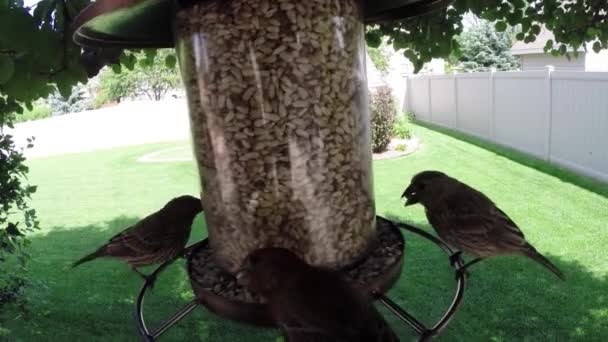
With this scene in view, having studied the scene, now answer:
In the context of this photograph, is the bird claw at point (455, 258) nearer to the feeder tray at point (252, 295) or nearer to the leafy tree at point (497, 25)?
the feeder tray at point (252, 295)

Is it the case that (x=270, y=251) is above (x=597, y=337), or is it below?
above

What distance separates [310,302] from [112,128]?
67.4 ft

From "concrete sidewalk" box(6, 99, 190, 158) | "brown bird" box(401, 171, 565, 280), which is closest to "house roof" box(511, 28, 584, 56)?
"concrete sidewalk" box(6, 99, 190, 158)

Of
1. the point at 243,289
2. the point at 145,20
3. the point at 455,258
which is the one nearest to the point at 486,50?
the point at 455,258

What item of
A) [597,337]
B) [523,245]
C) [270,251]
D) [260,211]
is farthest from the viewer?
[597,337]

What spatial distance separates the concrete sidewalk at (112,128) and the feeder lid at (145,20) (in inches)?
730

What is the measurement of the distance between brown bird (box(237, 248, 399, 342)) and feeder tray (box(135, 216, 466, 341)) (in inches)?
2.5

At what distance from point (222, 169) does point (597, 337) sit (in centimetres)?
417

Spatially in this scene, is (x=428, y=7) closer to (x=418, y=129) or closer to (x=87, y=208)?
(x=87, y=208)

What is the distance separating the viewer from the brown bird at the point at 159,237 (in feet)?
7.62

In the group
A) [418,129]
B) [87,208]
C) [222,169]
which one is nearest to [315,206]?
[222,169]

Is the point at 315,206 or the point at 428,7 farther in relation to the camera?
the point at 428,7

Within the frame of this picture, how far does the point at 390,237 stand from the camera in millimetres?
2184

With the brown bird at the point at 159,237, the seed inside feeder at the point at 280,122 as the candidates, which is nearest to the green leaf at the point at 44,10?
the seed inside feeder at the point at 280,122
